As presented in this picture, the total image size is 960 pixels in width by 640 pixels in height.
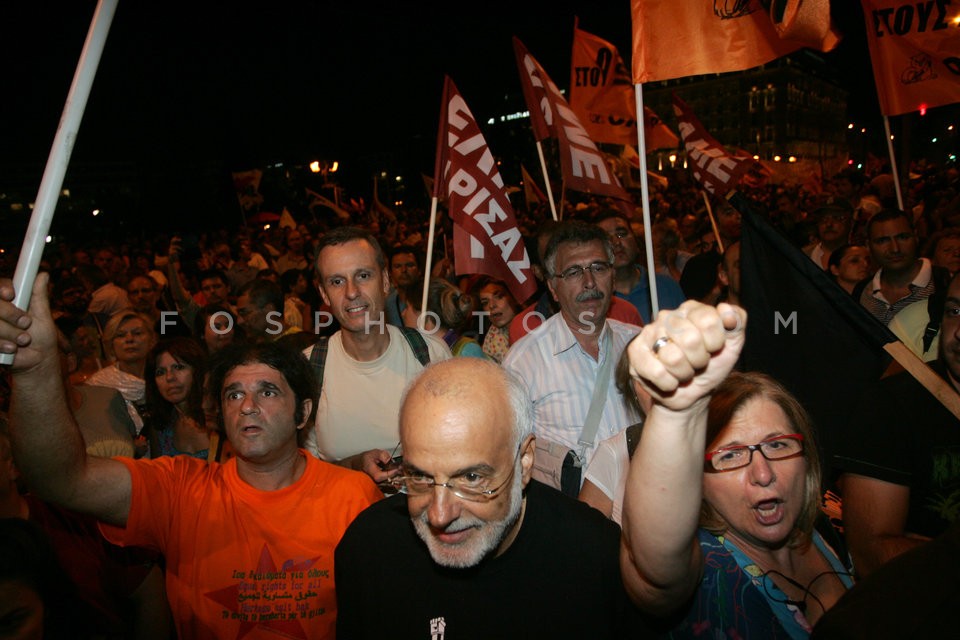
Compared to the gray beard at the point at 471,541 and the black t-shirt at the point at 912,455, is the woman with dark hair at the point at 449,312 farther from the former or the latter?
the gray beard at the point at 471,541

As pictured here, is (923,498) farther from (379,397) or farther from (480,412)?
(379,397)

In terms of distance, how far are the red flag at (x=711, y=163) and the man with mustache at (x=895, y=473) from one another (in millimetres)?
5789

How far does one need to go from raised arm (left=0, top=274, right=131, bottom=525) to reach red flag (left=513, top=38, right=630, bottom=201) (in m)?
4.66

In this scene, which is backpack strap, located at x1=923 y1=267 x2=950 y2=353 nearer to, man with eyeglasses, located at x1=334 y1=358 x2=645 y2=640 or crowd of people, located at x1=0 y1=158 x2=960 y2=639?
crowd of people, located at x1=0 y1=158 x2=960 y2=639

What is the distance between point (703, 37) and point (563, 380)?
2.59 meters

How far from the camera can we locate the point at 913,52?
19.5ft

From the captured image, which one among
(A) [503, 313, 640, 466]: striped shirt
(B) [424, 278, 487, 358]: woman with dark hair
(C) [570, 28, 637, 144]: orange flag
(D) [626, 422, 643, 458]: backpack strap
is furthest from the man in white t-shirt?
(C) [570, 28, 637, 144]: orange flag

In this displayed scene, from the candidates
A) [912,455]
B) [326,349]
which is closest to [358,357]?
[326,349]

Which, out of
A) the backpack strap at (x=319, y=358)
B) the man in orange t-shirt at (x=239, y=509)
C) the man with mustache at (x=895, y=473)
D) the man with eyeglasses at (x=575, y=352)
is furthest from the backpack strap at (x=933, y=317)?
the backpack strap at (x=319, y=358)

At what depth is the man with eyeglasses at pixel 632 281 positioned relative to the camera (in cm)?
Result: 612

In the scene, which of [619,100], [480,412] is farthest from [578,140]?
[480,412]

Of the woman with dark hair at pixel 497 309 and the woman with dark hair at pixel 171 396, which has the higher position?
the woman with dark hair at pixel 497 309

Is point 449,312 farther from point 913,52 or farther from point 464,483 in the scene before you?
point 913,52

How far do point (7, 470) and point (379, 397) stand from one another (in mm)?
1732
